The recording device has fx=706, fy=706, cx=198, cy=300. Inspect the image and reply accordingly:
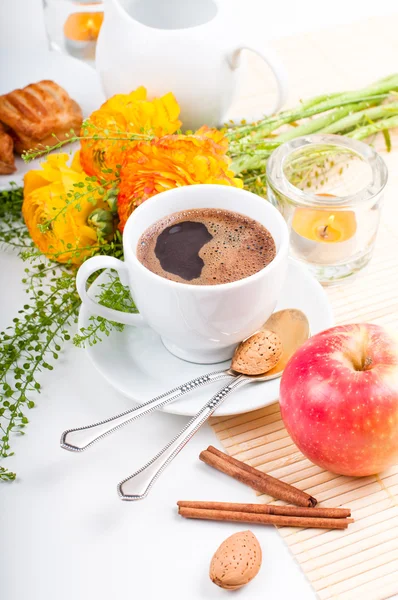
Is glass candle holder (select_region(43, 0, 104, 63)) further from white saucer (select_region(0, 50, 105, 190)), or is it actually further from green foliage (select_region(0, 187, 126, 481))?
green foliage (select_region(0, 187, 126, 481))

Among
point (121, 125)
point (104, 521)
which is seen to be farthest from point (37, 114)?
point (104, 521)

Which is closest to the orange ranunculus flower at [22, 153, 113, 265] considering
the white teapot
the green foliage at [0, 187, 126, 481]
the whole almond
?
the green foliage at [0, 187, 126, 481]

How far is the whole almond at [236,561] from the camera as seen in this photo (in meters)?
0.76

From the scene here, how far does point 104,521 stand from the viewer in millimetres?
842

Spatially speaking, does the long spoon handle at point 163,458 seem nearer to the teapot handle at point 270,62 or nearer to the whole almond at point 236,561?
the whole almond at point 236,561

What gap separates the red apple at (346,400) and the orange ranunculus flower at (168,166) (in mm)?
322

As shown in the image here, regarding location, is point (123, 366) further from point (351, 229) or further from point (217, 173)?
point (351, 229)

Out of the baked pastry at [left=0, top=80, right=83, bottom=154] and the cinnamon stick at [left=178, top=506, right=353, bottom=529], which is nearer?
the cinnamon stick at [left=178, top=506, right=353, bottom=529]

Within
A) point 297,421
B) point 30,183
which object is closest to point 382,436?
point 297,421

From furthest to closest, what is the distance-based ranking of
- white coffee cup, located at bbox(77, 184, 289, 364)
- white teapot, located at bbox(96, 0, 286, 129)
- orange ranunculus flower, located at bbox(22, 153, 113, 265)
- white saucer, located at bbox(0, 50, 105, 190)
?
white saucer, located at bbox(0, 50, 105, 190) → white teapot, located at bbox(96, 0, 286, 129) → orange ranunculus flower, located at bbox(22, 153, 113, 265) → white coffee cup, located at bbox(77, 184, 289, 364)

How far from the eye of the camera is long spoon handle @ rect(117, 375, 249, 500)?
0.80 metres

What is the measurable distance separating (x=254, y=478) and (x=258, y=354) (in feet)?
0.55

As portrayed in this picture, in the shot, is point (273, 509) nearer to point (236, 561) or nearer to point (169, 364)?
point (236, 561)

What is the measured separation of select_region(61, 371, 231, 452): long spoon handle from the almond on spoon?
2.1 inches
